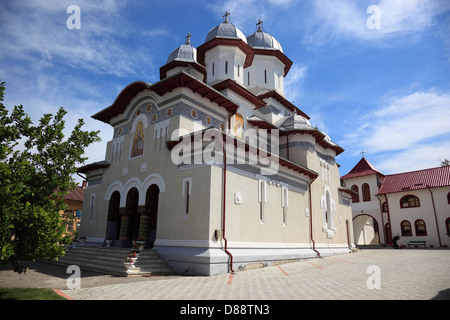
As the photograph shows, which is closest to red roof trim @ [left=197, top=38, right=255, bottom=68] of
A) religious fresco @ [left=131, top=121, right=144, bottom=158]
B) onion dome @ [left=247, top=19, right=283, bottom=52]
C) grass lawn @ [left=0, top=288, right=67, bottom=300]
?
onion dome @ [left=247, top=19, right=283, bottom=52]

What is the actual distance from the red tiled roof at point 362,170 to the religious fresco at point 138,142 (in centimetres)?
2278

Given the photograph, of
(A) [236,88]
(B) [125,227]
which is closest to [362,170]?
(A) [236,88]

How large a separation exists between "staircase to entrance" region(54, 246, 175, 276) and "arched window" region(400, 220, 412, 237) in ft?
74.8

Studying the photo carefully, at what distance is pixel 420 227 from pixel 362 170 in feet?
23.6

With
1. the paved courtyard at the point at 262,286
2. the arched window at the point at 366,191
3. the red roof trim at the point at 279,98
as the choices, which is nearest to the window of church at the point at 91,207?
the paved courtyard at the point at 262,286

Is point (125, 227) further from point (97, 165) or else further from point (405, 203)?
point (405, 203)

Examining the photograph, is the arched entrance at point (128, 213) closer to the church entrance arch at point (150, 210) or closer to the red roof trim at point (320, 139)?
the church entrance arch at point (150, 210)

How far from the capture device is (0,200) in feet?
16.6

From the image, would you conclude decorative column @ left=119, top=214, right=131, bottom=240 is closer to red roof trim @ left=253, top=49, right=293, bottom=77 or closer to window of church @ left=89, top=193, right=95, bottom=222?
window of church @ left=89, top=193, right=95, bottom=222

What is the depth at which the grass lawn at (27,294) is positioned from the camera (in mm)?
6082

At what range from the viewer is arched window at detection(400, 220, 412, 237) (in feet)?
82.3

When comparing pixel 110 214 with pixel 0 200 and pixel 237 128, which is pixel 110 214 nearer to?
pixel 237 128

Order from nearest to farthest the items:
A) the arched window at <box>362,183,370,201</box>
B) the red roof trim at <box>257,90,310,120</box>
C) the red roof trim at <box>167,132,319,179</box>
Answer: the red roof trim at <box>167,132,319,179</box> < the red roof trim at <box>257,90,310,120</box> < the arched window at <box>362,183,370,201</box>

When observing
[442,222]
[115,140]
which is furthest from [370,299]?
[442,222]
